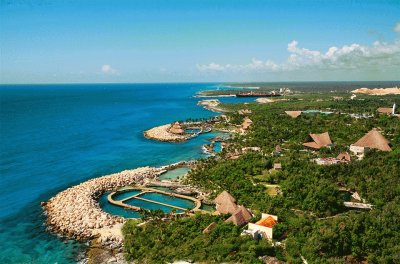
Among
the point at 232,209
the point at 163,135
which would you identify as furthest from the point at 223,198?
the point at 163,135

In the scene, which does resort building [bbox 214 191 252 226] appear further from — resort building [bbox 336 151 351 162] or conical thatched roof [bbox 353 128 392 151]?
conical thatched roof [bbox 353 128 392 151]

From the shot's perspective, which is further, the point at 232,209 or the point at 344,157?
the point at 344,157

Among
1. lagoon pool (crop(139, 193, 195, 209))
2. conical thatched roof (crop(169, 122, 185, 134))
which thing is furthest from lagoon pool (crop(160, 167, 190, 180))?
conical thatched roof (crop(169, 122, 185, 134))

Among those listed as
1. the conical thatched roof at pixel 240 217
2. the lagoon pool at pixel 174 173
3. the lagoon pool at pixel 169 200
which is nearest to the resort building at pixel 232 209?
the conical thatched roof at pixel 240 217

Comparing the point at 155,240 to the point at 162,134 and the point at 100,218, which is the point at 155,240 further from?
the point at 162,134

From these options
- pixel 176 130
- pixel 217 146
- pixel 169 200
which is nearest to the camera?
pixel 169 200

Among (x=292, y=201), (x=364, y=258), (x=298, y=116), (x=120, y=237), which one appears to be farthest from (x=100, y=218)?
(x=298, y=116)

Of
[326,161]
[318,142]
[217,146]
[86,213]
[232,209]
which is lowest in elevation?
[86,213]

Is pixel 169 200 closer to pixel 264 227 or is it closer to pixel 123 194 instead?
pixel 123 194
